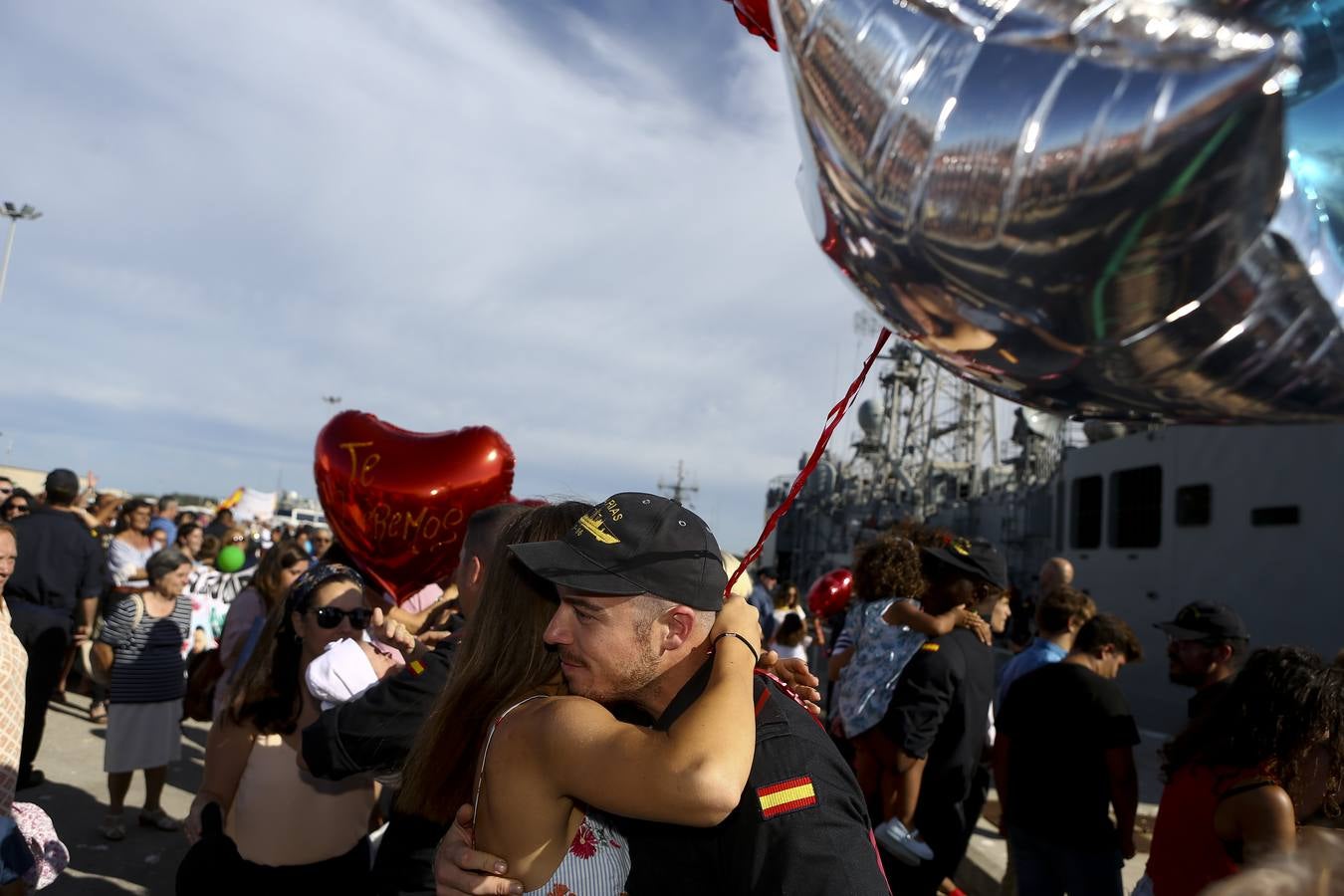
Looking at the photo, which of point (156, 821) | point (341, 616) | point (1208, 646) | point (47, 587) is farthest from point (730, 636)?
point (47, 587)

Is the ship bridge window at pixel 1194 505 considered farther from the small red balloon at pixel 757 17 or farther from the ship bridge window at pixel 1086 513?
the small red balloon at pixel 757 17

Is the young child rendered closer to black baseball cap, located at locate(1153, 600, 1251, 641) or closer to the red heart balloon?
black baseball cap, located at locate(1153, 600, 1251, 641)

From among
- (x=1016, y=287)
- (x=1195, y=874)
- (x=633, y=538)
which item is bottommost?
(x=1195, y=874)

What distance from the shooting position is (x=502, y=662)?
5.38 feet

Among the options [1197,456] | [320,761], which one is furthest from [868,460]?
[320,761]

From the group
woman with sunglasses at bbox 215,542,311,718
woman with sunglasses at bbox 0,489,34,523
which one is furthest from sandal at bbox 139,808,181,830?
woman with sunglasses at bbox 0,489,34,523

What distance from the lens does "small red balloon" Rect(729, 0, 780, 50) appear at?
1176mm

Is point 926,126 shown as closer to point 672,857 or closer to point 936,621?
point 672,857

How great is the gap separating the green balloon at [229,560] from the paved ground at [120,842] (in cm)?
152

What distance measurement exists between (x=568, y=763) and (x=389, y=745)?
1.15 metres

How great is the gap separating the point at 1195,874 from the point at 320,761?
2.33 meters

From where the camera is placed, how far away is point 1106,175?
70 centimetres

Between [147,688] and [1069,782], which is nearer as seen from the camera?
[1069,782]

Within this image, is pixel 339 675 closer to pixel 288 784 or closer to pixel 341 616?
pixel 341 616
